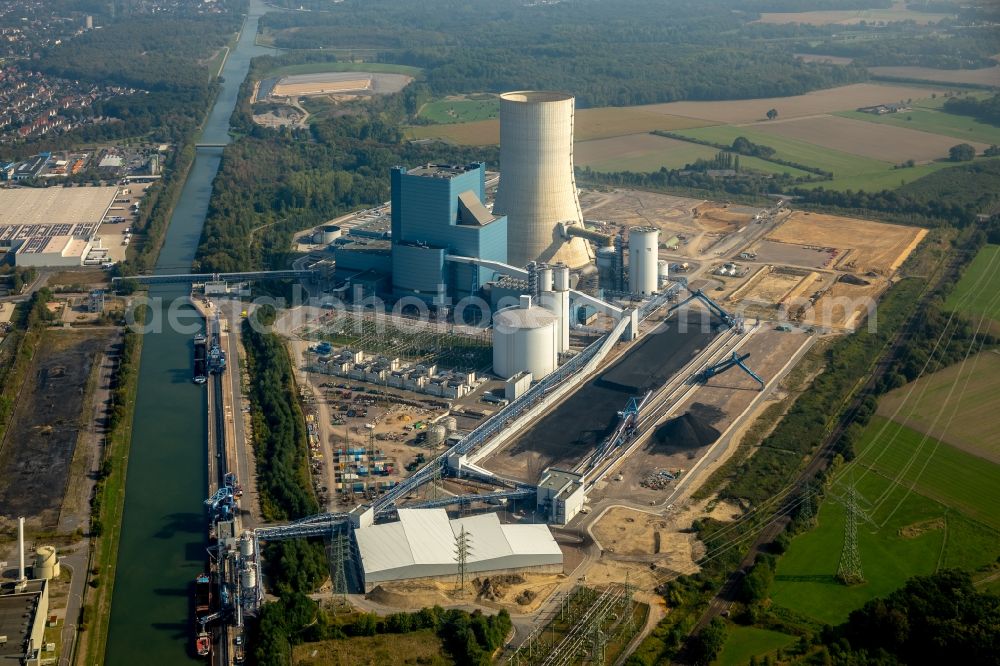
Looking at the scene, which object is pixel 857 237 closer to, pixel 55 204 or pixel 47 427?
pixel 47 427

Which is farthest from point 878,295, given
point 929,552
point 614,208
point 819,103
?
point 819,103

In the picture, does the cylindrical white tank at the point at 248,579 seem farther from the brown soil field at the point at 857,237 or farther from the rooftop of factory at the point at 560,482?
the brown soil field at the point at 857,237

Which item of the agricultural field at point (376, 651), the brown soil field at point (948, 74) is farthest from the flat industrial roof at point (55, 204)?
the brown soil field at point (948, 74)

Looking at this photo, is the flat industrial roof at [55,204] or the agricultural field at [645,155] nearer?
the flat industrial roof at [55,204]

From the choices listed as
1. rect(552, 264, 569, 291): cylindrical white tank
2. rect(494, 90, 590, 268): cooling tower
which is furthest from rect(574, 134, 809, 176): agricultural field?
rect(552, 264, 569, 291): cylindrical white tank

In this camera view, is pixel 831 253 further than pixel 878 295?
Yes

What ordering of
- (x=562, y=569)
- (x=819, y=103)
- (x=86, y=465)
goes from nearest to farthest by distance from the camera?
1. (x=562, y=569)
2. (x=86, y=465)
3. (x=819, y=103)

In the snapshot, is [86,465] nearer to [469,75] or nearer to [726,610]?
[726,610]
